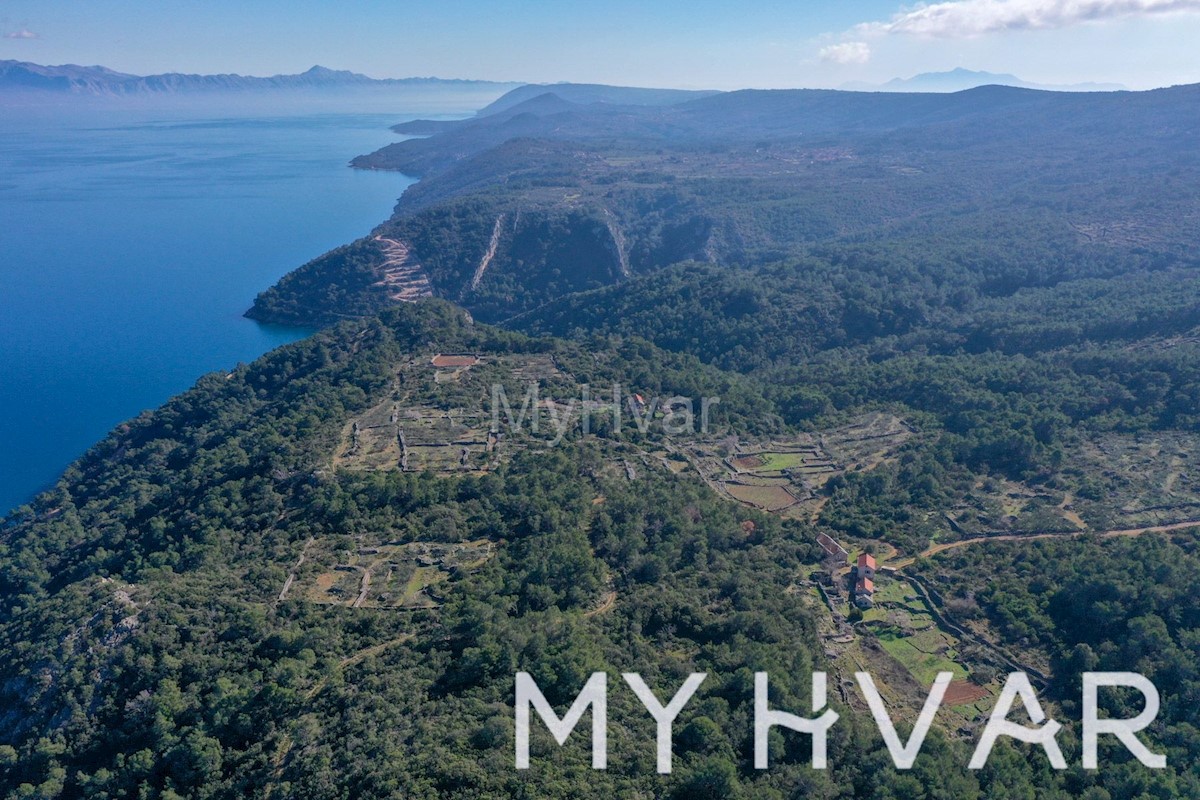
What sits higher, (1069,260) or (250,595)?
(1069,260)

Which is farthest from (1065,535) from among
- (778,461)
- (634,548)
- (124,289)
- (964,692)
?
(124,289)

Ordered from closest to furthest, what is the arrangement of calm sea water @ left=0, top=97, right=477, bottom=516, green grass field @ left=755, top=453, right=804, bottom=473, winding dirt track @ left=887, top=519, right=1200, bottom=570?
winding dirt track @ left=887, top=519, right=1200, bottom=570
green grass field @ left=755, top=453, right=804, bottom=473
calm sea water @ left=0, top=97, right=477, bottom=516

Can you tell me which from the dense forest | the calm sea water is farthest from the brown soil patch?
the calm sea water

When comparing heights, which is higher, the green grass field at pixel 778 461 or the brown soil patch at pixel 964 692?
the green grass field at pixel 778 461

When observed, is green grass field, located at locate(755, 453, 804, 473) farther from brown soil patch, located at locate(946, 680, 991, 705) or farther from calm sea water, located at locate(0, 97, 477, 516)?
calm sea water, located at locate(0, 97, 477, 516)

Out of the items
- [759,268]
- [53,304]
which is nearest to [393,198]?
[53,304]

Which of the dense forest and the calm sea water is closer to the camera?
the dense forest

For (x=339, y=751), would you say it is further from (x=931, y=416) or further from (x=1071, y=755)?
(x=931, y=416)

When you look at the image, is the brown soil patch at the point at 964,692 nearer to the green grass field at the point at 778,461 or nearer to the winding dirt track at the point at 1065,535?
the winding dirt track at the point at 1065,535

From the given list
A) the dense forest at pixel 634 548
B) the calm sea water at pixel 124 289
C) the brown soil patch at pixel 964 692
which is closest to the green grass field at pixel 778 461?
the dense forest at pixel 634 548
